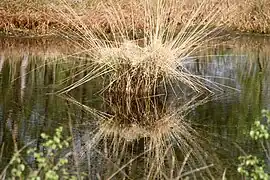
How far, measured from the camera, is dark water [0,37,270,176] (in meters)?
5.14

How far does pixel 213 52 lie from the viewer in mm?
11312

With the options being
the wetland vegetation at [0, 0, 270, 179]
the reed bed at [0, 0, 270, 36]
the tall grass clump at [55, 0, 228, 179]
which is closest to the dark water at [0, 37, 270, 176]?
the wetland vegetation at [0, 0, 270, 179]

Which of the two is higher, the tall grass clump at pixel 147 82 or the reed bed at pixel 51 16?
the reed bed at pixel 51 16

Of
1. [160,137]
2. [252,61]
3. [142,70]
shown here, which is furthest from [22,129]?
[252,61]

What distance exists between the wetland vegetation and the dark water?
12 mm

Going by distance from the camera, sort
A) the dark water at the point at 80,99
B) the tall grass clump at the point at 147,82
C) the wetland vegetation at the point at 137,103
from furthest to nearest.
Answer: the tall grass clump at the point at 147,82
the dark water at the point at 80,99
the wetland vegetation at the point at 137,103

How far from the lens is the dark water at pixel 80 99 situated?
5.14 metres

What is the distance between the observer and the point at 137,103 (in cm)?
678

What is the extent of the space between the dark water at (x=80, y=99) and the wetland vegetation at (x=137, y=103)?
12 millimetres

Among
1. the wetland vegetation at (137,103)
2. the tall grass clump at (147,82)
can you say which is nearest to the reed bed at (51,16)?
the wetland vegetation at (137,103)

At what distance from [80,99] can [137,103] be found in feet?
2.20

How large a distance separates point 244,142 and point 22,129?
6.66 feet

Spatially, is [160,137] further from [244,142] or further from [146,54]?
[146,54]

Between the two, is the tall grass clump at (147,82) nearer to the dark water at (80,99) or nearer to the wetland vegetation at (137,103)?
the wetland vegetation at (137,103)
